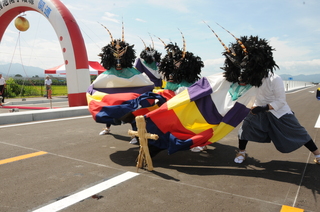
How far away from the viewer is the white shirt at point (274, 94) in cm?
411

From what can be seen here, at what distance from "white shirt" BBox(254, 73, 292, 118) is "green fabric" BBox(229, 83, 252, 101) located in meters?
0.27

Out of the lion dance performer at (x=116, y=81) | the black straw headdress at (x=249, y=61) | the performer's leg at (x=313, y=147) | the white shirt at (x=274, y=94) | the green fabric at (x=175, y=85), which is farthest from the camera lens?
the green fabric at (x=175, y=85)

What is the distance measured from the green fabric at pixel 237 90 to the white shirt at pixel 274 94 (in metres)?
0.27

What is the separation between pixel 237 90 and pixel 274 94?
1.91ft

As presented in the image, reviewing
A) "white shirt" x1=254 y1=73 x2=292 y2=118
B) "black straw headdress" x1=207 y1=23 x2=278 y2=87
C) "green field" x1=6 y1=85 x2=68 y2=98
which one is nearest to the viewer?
"black straw headdress" x1=207 y1=23 x2=278 y2=87

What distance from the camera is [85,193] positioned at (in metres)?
3.24

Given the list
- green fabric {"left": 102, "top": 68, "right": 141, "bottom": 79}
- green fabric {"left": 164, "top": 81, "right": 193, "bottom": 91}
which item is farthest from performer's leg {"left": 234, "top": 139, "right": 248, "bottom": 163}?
green fabric {"left": 102, "top": 68, "right": 141, "bottom": 79}

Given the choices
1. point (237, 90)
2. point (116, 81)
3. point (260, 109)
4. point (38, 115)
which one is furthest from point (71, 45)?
point (260, 109)

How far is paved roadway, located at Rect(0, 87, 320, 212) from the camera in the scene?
9.78 ft

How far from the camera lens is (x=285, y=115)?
4199mm

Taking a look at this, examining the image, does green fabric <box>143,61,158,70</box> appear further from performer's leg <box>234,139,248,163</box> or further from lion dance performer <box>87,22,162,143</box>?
performer's leg <box>234,139,248,163</box>

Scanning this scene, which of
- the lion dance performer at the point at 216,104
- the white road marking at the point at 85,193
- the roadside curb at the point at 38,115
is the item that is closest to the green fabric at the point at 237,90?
the lion dance performer at the point at 216,104

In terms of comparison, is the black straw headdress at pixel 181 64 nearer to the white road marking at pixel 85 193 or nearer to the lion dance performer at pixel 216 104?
the lion dance performer at pixel 216 104

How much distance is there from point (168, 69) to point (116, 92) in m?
1.18
